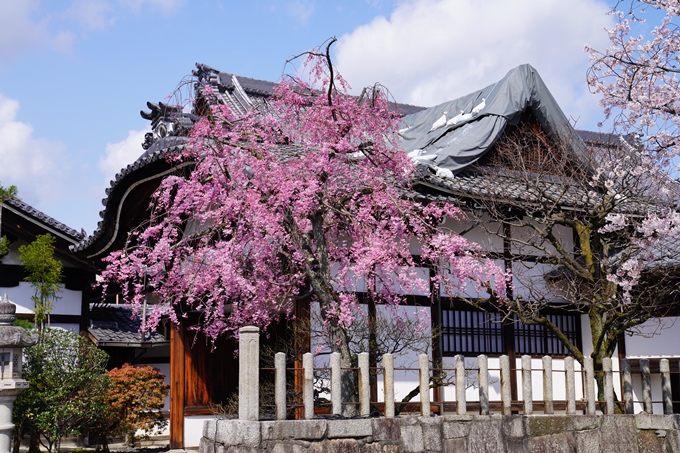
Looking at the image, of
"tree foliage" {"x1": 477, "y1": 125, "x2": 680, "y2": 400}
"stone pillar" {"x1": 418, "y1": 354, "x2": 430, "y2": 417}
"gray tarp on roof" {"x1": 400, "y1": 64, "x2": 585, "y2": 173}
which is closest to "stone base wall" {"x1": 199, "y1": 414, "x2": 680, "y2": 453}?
"stone pillar" {"x1": 418, "y1": 354, "x2": 430, "y2": 417}

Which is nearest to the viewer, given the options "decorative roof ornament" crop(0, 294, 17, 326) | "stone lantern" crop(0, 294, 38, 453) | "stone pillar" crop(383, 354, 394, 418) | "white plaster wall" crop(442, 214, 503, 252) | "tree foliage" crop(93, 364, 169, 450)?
"stone pillar" crop(383, 354, 394, 418)

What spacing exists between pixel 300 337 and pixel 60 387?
177 inches

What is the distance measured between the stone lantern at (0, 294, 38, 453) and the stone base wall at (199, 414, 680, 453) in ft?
10.9

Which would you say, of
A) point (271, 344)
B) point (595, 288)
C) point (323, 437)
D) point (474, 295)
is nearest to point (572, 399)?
point (595, 288)

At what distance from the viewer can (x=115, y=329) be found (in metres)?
21.9

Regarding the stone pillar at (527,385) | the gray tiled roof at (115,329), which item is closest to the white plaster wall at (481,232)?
the stone pillar at (527,385)

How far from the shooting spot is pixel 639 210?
50.6 feet

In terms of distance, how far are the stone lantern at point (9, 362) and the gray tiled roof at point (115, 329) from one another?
26.5 ft

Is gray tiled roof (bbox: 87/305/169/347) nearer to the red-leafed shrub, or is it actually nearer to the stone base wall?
the red-leafed shrub

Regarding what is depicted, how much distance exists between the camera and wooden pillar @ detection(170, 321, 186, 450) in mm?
14555

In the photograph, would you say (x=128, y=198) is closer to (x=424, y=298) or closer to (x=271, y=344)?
(x=271, y=344)

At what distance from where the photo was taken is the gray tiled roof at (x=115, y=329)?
20844 millimetres

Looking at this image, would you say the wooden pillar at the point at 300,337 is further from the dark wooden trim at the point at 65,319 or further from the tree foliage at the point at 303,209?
the dark wooden trim at the point at 65,319

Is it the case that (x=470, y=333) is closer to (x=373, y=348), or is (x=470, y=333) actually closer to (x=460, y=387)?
(x=373, y=348)
